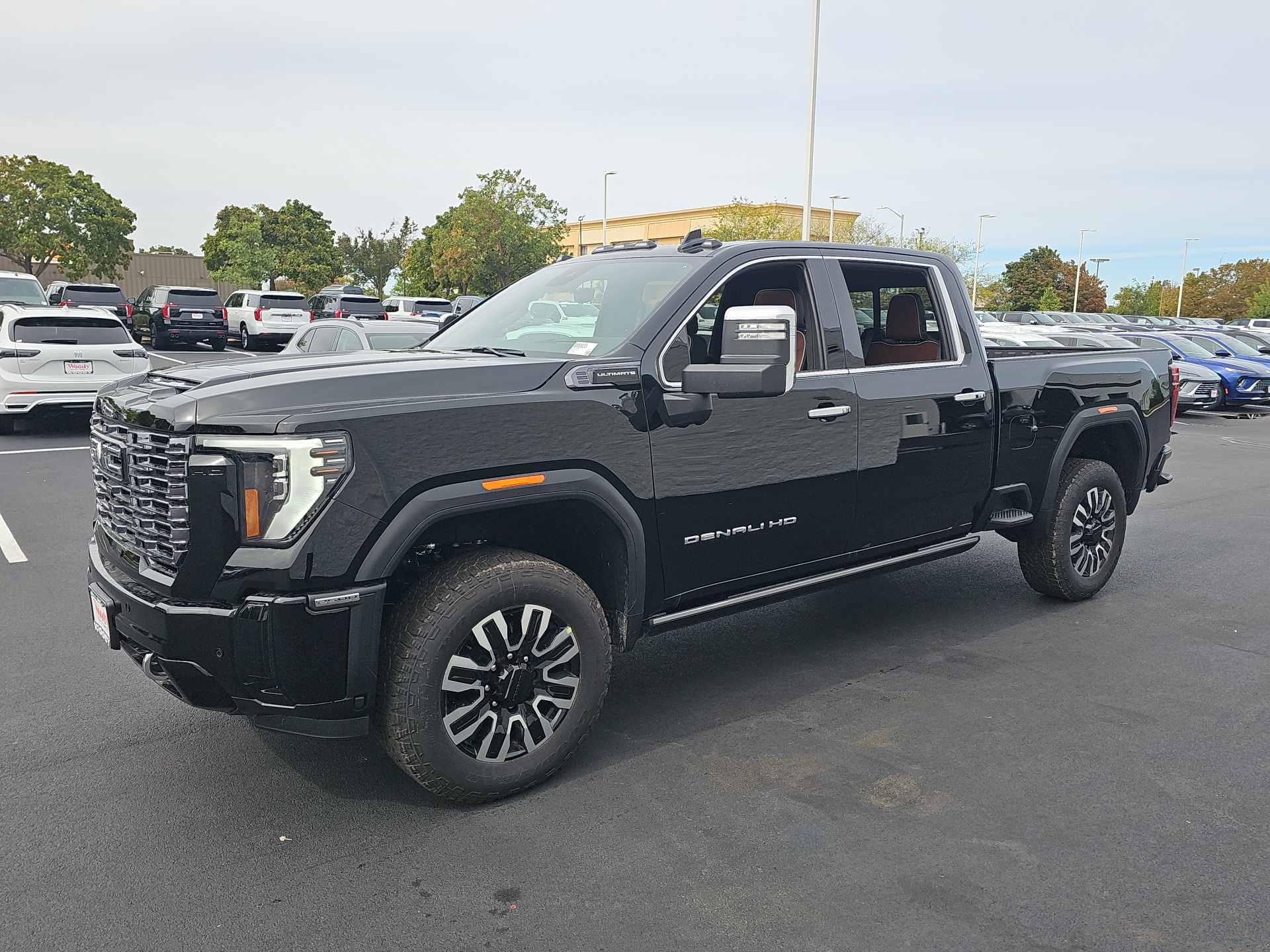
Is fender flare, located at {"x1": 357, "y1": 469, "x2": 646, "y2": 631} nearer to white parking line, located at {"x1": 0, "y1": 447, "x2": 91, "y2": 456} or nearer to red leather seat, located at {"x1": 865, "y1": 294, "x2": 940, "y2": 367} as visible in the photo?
red leather seat, located at {"x1": 865, "y1": 294, "x2": 940, "y2": 367}

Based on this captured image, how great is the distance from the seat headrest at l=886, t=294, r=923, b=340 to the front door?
38.8 inches

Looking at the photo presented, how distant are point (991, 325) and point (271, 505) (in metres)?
24.2

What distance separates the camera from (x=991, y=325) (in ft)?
81.7

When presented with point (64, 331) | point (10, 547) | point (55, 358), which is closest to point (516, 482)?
point (10, 547)

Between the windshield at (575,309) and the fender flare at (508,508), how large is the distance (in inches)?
23.7

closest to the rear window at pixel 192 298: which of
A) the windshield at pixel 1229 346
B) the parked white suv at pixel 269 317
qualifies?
the parked white suv at pixel 269 317

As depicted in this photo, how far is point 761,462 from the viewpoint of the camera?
13.9ft

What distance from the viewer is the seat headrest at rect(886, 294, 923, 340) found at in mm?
5531

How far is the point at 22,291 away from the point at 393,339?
13.8 meters

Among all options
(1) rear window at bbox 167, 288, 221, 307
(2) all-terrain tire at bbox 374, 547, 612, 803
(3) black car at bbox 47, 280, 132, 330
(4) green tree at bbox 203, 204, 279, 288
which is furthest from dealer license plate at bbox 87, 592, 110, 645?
(4) green tree at bbox 203, 204, 279, 288

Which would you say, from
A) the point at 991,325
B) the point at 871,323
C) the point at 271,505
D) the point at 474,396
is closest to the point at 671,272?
the point at 474,396

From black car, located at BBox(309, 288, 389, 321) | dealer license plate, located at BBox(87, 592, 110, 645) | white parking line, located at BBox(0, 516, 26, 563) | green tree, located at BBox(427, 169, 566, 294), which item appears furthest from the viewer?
green tree, located at BBox(427, 169, 566, 294)

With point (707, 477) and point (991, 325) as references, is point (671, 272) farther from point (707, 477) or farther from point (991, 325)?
point (991, 325)

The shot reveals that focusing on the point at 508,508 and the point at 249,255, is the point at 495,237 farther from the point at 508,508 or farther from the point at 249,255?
the point at 508,508
